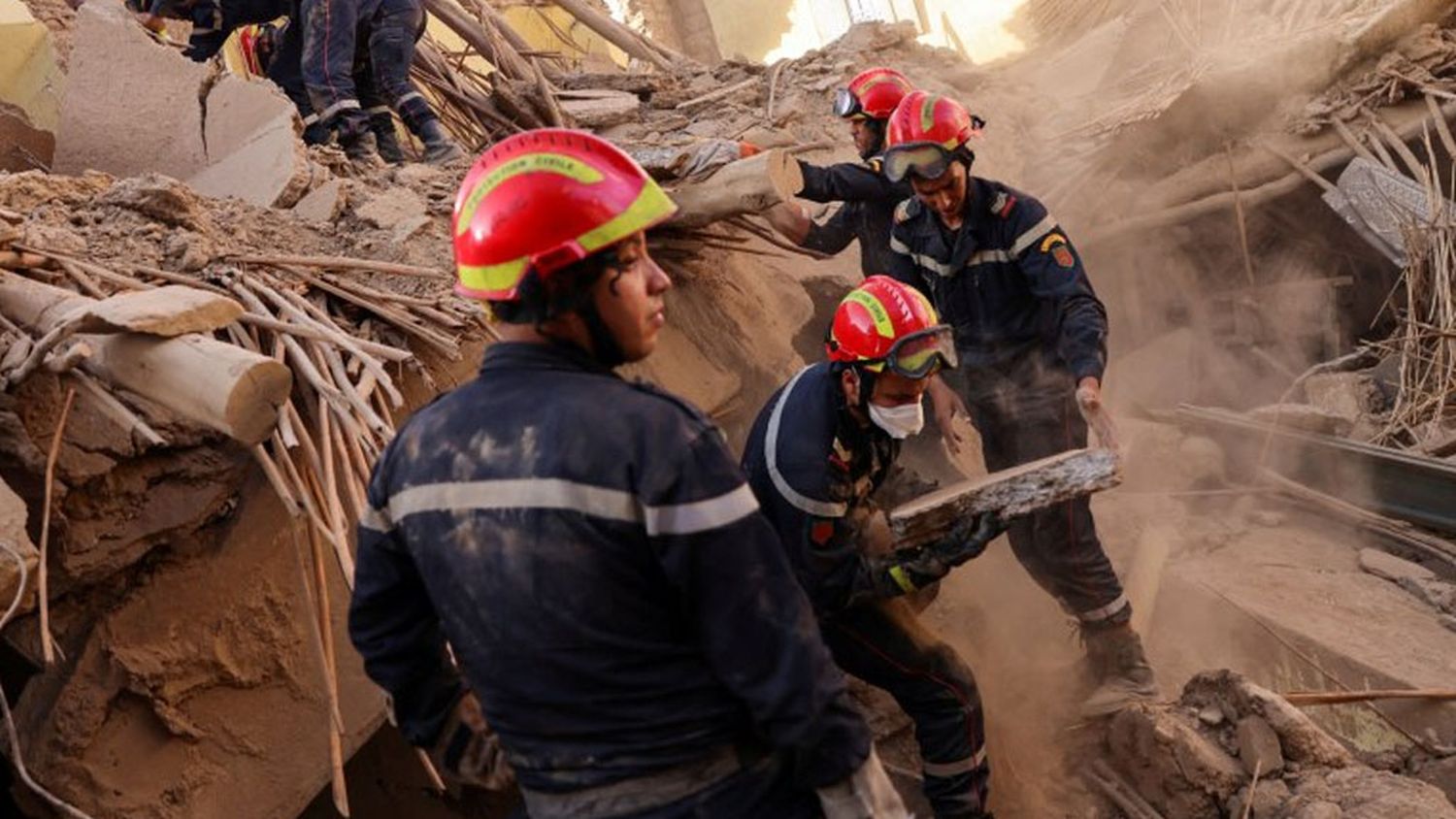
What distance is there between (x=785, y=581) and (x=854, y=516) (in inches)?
70.5

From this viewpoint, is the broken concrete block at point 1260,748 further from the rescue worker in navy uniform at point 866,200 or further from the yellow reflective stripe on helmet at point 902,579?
the rescue worker in navy uniform at point 866,200

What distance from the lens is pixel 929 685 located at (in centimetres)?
363

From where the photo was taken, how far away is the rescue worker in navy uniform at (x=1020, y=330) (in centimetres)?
444

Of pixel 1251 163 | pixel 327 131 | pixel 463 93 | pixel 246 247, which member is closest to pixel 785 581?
pixel 246 247

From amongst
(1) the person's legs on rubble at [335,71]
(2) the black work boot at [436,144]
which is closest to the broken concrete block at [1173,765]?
(2) the black work boot at [436,144]

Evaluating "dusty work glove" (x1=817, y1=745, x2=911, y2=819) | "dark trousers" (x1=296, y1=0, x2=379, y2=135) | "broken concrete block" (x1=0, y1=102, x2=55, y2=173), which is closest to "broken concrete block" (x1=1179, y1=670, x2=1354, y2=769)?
"dusty work glove" (x1=817, y1=745, x2=911, y2=819)

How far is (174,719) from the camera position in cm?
328

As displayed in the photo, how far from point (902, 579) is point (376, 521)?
1.81 metres

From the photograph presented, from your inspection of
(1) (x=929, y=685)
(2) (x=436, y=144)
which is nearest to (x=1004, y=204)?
(1) (x=929, y=685)

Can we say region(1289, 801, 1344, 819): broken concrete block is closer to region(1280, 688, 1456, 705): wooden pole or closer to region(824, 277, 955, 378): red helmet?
region(1280, 688, 1456, 705): wooden pole

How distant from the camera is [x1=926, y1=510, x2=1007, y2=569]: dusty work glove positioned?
347cm

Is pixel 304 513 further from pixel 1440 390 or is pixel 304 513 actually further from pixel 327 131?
pixel 1440 390

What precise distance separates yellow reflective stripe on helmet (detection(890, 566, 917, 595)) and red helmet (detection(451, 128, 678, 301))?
→ 69.0 inches

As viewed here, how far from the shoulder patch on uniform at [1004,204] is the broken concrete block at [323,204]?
2618 mm
